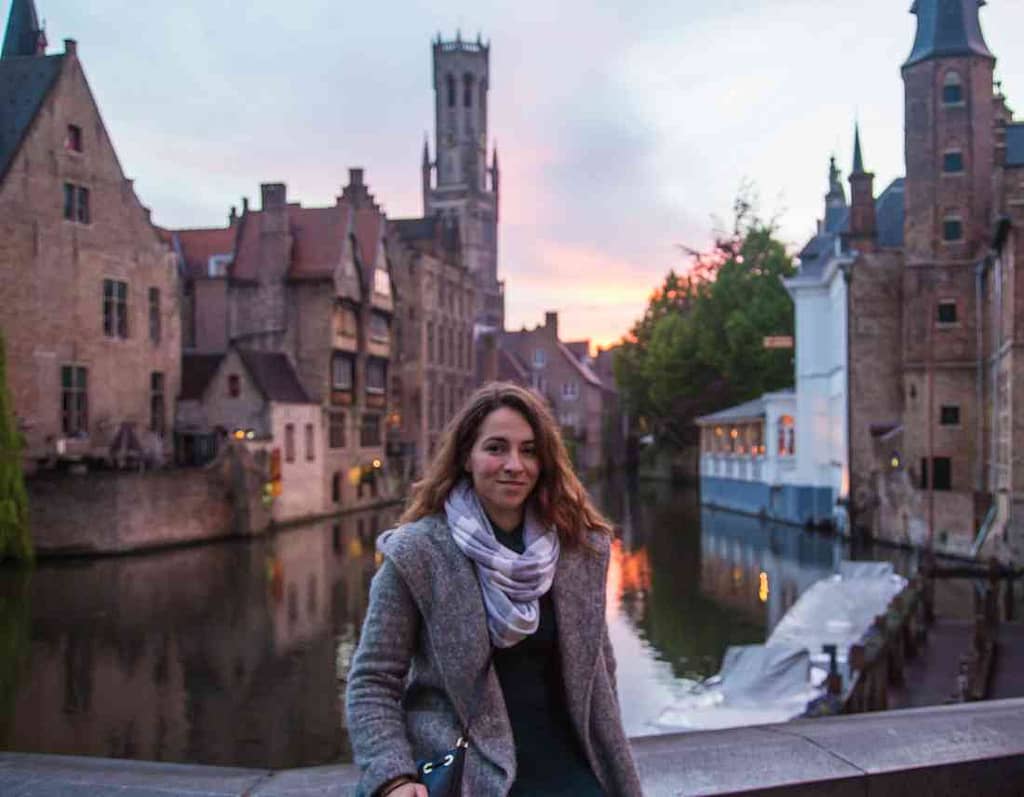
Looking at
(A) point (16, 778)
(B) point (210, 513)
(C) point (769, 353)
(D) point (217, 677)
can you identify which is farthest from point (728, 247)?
(A) point (16, 778)

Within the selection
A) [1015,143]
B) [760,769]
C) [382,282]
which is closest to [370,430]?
[382,282]

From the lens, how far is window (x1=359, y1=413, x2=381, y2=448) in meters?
50.4

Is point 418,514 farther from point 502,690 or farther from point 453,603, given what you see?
point 502,690

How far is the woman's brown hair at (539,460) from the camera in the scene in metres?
3.17

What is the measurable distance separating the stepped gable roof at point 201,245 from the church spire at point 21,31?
9.10m

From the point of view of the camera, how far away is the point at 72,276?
35.1 meters

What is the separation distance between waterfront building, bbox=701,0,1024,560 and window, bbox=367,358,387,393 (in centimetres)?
2172

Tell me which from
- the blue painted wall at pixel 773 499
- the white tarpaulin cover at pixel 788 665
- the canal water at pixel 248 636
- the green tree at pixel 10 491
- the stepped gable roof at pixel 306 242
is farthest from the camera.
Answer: the stepped gable roof at pixel 306 242

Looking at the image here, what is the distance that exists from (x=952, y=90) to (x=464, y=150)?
91.7 metres

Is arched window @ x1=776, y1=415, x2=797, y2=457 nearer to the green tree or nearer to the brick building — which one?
the brick building

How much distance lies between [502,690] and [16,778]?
181cm

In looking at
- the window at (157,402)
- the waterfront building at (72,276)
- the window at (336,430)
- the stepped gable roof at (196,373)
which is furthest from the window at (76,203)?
the window at (336,430)

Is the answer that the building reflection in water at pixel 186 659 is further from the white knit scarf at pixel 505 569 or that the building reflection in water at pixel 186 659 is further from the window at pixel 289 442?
the window at pixel 289 442

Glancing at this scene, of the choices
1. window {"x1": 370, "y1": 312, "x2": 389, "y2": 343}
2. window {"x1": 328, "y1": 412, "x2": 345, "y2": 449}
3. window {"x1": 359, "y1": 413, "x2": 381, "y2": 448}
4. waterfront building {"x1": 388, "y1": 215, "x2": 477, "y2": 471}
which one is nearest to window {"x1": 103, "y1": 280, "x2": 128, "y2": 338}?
window {"x1": 328, "y1": 412, "x2": 345, "y2": 449}
